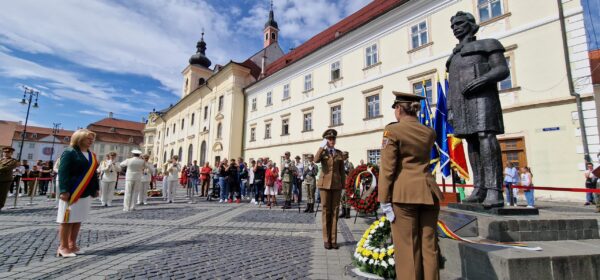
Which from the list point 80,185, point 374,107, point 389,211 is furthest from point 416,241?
point 374,107

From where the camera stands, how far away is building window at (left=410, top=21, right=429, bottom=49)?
14656 mm

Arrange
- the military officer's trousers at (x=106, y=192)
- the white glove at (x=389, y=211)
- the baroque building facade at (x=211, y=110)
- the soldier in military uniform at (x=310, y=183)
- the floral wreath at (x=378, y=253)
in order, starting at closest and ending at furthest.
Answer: the white glove at (x=389, y=211)
the floral wreath at (x=378, y=253)
the soldier in military uniform at (x=310, y=183)
the military officer's trousers at (x=106, y=192)
the baroque building facade at (x=211, y=110)

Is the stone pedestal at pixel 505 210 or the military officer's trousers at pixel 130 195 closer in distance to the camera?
the stone pedestal at pixel 505 210

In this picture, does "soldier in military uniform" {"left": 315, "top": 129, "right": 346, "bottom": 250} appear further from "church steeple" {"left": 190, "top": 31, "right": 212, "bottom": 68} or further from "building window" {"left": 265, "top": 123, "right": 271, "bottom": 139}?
"church steeple" {"left": 190, "top": 31, "right": 212, "bottom": 68}

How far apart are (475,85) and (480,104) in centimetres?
27

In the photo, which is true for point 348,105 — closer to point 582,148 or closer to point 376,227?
Answer: point 582,148

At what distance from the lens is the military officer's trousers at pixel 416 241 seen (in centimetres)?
218

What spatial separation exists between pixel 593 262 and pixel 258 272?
9.89 feet

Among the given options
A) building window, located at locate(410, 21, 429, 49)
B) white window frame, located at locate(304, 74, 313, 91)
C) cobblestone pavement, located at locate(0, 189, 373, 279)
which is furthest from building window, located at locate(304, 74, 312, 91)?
cobblestone pavement, located at locate(0, 189, 373, 279)

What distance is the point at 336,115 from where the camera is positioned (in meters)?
19.4

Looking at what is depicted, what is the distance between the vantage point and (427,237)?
2.20 metres

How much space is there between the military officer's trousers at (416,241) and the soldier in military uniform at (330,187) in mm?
2141

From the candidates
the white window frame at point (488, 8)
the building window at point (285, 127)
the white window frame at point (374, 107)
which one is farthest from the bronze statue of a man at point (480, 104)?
the building window at point (285, 127)

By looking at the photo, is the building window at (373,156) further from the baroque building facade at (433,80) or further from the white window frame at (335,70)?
the white window frame at (335,70)
